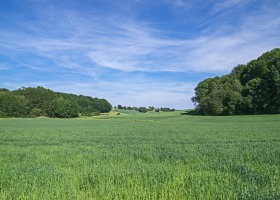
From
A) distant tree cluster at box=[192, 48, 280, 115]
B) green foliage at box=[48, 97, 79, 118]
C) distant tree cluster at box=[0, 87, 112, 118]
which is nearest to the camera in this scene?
distant tree cluster at box=[192, 48, 280, 115]

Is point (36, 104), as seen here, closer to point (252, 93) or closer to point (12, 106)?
point (12, 106)

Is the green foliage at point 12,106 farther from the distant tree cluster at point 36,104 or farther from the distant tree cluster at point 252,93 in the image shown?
the distant tree cluster at point 252,93

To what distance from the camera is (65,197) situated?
691 centimetres

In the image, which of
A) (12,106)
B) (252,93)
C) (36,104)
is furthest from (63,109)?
(252,93)

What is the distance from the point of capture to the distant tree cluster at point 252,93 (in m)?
69.4

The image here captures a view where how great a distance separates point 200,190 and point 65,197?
11.2 ft

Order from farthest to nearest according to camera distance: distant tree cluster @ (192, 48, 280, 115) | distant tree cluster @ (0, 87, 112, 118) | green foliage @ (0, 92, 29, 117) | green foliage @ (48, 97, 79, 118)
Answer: green foliage @ (48, 97, 79, 118), distant tree cluster @ (0, 87, 112, 118), green foliage @ (0, 92, 29, 117), distant tree cluster @ (192, 48, 280, 115)

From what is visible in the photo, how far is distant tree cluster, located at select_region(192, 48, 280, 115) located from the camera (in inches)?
2731

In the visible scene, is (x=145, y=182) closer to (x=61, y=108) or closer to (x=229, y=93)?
(x=229, y=93)

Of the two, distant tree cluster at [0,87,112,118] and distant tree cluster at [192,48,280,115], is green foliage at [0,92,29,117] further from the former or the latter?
distant tree cluster at [192,48,280,115]

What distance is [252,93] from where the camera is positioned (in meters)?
72.9

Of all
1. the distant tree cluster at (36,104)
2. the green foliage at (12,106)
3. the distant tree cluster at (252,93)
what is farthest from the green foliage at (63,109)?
the distant tree cluster at (252,93)

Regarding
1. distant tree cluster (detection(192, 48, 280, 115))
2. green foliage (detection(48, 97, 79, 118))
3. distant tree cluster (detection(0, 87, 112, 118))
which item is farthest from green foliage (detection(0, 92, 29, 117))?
distant tree cluster (detection(192, 48, 280, 115))

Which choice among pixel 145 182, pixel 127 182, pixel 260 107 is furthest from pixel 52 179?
pixel 260 107
